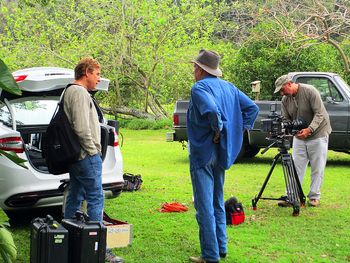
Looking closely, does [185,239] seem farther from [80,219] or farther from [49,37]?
[49,37]

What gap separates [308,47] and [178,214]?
13.2 m

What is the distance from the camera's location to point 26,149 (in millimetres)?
6520

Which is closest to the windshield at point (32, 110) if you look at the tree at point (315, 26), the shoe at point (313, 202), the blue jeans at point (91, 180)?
the blue jeans at point (91, 180)

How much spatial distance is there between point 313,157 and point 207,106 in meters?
3.43

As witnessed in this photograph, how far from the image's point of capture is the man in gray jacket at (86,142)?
527 cm

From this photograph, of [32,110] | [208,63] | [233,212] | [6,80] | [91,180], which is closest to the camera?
[6,80]

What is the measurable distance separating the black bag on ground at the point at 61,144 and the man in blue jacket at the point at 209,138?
102cm

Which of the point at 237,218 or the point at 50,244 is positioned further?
the point at 237,218

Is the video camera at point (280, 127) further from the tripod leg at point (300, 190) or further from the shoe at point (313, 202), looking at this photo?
the shoe at point (313, 202)

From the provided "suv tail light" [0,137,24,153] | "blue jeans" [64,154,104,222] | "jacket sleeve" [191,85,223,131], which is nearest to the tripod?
"jacket sleeve" [191,85,223,131]

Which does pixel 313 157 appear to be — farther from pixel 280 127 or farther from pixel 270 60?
pixel 270 60

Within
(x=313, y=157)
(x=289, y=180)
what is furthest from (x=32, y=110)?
(x=313, y=157)

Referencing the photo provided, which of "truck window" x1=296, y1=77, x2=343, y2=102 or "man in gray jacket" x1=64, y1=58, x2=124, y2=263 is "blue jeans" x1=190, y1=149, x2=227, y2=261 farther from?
"truck window" x1=296, y1=77, x2=343, y2=102

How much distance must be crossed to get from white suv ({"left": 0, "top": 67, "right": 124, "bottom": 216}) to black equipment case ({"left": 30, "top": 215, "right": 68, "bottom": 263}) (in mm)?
1409
